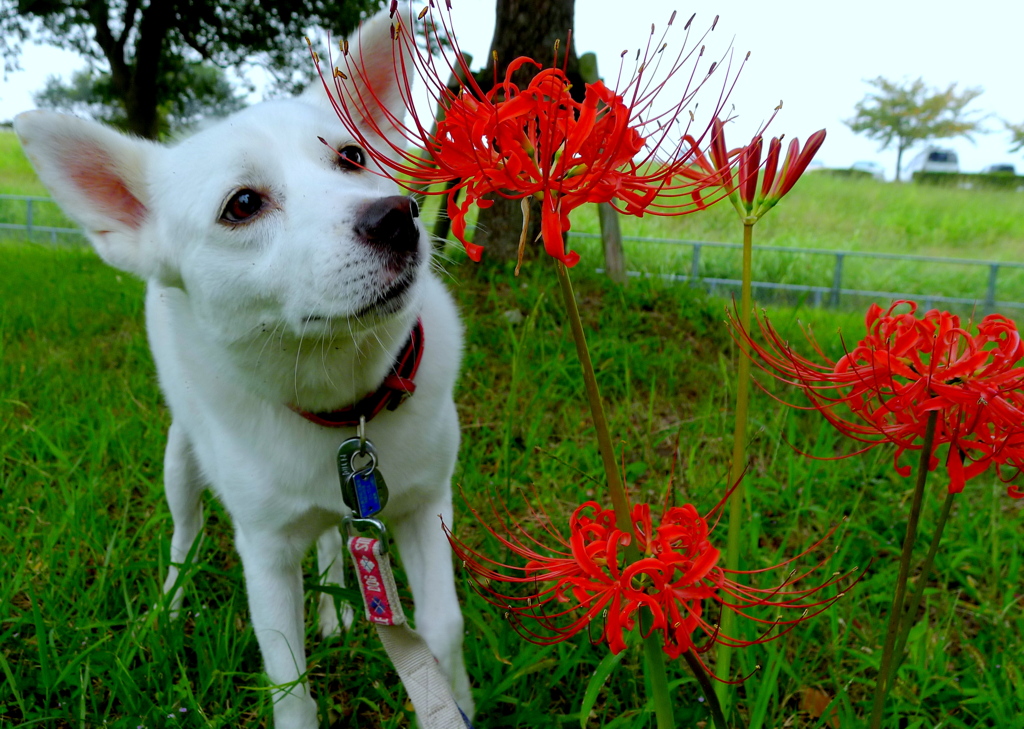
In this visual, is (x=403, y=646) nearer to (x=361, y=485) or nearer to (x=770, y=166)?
(x=361, y=485)

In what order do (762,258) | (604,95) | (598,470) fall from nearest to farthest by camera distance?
1. (604,95)
2. (598,470)
3. (762,258)

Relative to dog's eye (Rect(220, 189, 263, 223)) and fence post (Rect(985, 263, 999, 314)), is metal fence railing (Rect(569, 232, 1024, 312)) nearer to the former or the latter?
fence post (Rect(985, 263, 999, 314))

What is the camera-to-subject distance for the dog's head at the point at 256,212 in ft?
5.22

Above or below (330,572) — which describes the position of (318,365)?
above

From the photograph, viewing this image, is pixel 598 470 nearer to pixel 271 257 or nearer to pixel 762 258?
pixel 271 257

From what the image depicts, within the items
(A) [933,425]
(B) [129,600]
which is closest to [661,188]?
(A) [933,425]

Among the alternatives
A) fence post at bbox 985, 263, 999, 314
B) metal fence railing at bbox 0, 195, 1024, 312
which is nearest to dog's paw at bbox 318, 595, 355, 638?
metal fence railing at bbox 0, 195, 1024, 312

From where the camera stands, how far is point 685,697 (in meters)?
2.00

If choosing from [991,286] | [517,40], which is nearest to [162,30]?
[517,40]

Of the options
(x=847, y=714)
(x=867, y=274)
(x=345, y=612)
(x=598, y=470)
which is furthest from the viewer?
(x=867, y=274)

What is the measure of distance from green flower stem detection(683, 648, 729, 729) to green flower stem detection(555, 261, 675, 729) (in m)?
0.04

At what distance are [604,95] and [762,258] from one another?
11.4 metres

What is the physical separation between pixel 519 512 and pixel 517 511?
10mm

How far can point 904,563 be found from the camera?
0.97m
